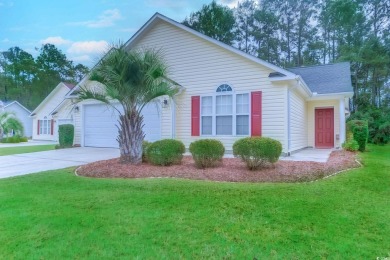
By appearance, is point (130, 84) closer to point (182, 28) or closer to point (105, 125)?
point (182, 28)

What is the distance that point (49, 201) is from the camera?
4.56m

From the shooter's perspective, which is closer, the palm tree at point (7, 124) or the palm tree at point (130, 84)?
the palm tree at point (130, 84)

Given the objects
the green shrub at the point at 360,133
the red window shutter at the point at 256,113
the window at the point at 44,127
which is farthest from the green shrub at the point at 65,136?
the green shrub at the point at 360,133

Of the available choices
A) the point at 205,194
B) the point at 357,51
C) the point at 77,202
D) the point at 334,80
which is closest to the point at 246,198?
the point at 205,194

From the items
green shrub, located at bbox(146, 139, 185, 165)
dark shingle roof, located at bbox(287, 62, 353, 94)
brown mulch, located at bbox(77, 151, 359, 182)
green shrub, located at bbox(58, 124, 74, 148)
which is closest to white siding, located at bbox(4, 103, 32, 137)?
green shrub, located at bbox(58, 124, 74, 148)

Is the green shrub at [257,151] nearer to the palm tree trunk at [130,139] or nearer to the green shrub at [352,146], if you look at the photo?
the palm tree trunk at [130,139]

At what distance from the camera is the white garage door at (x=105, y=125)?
1227cm

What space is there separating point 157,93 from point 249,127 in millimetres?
4125

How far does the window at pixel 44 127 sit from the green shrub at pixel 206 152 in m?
22.8

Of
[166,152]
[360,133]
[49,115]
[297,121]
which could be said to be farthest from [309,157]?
[49,115]

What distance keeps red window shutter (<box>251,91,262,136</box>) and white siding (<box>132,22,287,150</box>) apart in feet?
0.61

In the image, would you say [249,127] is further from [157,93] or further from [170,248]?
[170,248]

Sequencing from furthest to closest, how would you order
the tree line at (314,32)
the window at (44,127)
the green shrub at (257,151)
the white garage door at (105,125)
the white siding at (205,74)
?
1. the window at (44,127)
2. the tree line at (314,32)
3. the white garage door at (105,125)
4. the white siding at (205,74)
5. the green shrub at (257,151)

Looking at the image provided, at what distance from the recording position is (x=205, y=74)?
11.0m
